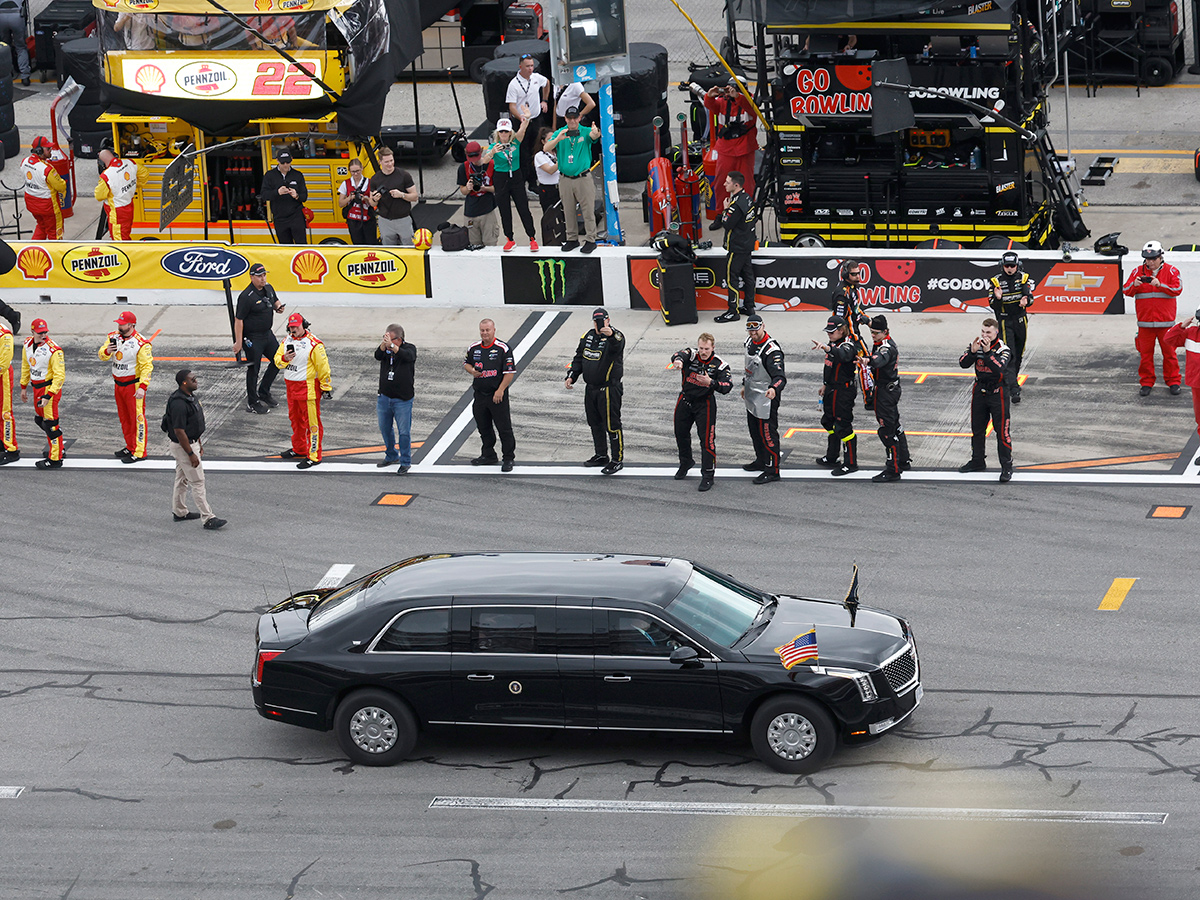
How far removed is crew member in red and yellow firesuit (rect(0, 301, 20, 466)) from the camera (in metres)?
19.3

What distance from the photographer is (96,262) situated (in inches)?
962

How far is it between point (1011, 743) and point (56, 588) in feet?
28.6

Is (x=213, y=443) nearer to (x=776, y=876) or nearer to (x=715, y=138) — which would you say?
(x=715, y=138)

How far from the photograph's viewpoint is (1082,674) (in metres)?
13.6

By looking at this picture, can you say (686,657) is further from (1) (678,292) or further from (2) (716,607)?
(1) (678,292)

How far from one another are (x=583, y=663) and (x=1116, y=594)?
5254 millimetres

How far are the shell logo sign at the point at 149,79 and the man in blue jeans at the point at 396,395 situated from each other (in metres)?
8.60

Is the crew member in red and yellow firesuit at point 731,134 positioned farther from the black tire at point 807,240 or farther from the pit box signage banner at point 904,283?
the pit box signage banner at point 904,283

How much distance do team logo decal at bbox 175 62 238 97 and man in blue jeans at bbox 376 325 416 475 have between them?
817 centimetres

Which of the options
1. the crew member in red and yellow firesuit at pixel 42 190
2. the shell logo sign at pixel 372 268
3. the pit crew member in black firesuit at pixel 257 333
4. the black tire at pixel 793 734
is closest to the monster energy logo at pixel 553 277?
the shell logo sign at pixel 372 268

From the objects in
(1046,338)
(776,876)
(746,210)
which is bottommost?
(776,876)

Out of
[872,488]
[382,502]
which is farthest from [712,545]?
[382,502]

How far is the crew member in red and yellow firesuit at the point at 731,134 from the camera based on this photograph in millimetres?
24891

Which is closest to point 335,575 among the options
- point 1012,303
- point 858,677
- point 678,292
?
point 858,677
